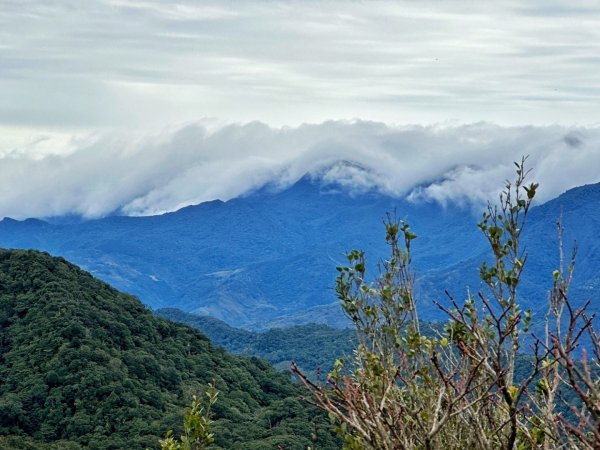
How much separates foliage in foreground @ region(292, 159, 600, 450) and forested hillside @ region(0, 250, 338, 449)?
36217mm

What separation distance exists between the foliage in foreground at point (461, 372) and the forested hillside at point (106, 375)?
119 ft

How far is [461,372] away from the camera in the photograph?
8648 mm

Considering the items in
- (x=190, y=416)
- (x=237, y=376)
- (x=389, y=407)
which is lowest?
(x=237, y=376)

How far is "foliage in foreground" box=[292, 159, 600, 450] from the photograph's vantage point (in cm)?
687

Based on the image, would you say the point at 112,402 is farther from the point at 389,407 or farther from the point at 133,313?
the point at 389,407

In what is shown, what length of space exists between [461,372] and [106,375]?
49999 millimetres

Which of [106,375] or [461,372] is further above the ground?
[461,372]

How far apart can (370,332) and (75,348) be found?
5063 cm

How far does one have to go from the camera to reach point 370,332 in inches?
433

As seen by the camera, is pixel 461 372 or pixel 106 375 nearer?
pixel 461 372

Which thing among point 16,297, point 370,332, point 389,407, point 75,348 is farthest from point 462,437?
point 16,297

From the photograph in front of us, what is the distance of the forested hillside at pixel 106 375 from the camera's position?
170 feet

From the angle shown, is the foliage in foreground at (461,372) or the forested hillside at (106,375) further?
the forested hillside at (106,375)

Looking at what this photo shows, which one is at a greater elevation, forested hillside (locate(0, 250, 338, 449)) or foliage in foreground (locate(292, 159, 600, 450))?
foliage in foreground (locate(292, 159, 600, 450))
